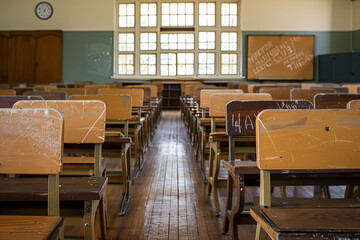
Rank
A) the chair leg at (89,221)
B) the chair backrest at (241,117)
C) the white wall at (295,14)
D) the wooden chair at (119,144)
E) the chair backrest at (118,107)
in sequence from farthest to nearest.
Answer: the white wall at (295,14), the chair backrest at (118,107), the wooden chair at (119,144), the chair backrest at (241,117), the chair leg at (89,221)

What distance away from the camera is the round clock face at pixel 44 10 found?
46.3ft

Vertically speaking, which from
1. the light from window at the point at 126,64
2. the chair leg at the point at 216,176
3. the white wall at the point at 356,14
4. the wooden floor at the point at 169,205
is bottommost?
the wooden floor at the point at 169,205

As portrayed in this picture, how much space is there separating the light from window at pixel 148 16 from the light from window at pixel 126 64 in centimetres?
119

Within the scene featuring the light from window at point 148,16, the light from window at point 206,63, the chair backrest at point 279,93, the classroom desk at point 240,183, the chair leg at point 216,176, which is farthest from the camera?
the light from window at point 206,63

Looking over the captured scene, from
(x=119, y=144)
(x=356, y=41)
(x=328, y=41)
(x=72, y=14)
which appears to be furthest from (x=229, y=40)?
(x=119, y=144)

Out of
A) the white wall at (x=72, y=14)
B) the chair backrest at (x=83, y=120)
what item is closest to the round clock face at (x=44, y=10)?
the white wall at (x=72, y=14)

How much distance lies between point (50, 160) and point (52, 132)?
0.10 meters

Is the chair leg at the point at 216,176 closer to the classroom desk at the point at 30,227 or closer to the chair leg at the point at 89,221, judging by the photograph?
the chair leg at the point at 89,221

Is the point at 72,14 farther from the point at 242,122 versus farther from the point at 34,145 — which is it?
the point at 34,145

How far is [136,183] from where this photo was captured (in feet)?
13.1

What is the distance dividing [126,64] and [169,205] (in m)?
11.7

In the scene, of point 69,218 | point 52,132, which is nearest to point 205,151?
point 69,218

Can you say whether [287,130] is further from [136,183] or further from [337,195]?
[136,183]

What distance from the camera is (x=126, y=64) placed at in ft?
47.8
